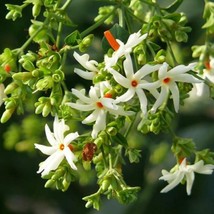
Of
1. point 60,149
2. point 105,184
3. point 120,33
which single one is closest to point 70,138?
point 60,149

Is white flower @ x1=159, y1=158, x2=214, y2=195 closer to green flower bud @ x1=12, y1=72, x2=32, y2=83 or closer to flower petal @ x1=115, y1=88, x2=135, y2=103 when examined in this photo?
flower petal @ x1=115, y1=88, x2=135, y2=103

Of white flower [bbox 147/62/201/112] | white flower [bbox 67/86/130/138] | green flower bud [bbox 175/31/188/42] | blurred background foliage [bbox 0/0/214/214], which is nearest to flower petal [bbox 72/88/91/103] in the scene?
white flower [bbox 67/86/130/138]

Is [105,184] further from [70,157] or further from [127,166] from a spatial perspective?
[127,166]

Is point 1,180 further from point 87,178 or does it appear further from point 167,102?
point 167,102

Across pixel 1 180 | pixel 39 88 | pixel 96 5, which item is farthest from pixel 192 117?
pixel 39 88

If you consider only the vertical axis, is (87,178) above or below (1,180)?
above
